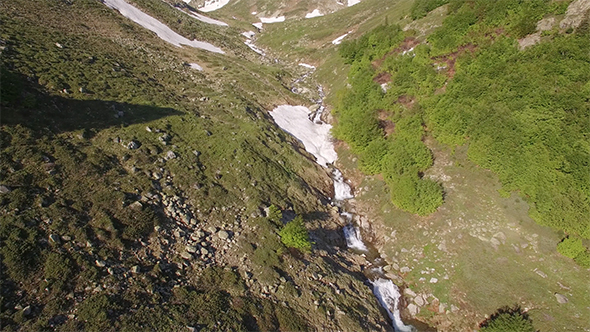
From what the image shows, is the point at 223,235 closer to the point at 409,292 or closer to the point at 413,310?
the point at 409,292

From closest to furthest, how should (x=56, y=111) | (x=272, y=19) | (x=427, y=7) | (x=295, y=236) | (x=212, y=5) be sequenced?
(x=295, y=236)
(x=56, y=111)
(x=427, y=7)
(x=272, y=19)
(x=212, y=5)

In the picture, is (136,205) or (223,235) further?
(223,235)

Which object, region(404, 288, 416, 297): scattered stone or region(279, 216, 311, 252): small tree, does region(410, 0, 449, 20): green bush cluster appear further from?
region(279, 216, 311, 252): small tree

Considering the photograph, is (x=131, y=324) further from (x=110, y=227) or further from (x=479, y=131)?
(x=479, y=131)

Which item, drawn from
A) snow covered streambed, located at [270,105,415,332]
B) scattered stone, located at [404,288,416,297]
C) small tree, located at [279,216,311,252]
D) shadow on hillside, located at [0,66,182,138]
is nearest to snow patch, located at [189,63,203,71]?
snow covered streambed, located at [270,105,415,332]

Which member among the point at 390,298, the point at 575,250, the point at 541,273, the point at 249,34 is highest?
the point at 575,250

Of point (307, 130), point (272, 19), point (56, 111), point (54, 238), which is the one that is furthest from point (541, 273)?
point (272, 19)

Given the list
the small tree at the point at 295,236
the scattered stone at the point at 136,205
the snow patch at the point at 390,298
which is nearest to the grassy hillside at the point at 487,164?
the snow patch at the point at 390,298
